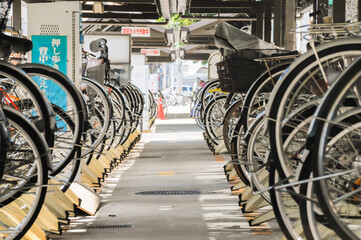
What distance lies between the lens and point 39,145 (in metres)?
3.42

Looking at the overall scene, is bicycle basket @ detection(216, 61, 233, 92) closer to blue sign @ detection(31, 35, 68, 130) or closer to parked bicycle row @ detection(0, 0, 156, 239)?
parked bicycle row @ detection(0, 0, 156, 239)

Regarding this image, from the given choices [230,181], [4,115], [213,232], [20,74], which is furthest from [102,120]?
[4,115]

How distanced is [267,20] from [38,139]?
9950mm

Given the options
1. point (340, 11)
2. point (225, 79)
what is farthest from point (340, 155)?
point (340, 11)

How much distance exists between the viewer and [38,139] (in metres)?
3.42

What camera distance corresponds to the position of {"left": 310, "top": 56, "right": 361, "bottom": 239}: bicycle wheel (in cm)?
224

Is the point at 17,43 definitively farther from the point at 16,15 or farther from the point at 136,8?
the point at 136,8

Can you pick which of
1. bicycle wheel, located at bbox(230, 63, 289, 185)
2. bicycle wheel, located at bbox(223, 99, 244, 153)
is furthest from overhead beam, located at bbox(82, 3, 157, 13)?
bicycle wheel, located at bbox(230, 63, 289, 185)

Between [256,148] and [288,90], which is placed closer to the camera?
[288,90]

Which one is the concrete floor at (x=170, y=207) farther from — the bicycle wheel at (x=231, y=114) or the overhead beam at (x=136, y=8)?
the overhead beam at (x=136, y=8)

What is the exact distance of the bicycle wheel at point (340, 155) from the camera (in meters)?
2.24

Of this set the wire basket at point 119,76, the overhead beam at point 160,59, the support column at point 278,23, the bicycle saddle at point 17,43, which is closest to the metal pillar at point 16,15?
the wire basket at point 119,76

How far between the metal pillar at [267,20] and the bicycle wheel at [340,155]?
396 inches

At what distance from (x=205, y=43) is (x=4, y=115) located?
19.5 m
